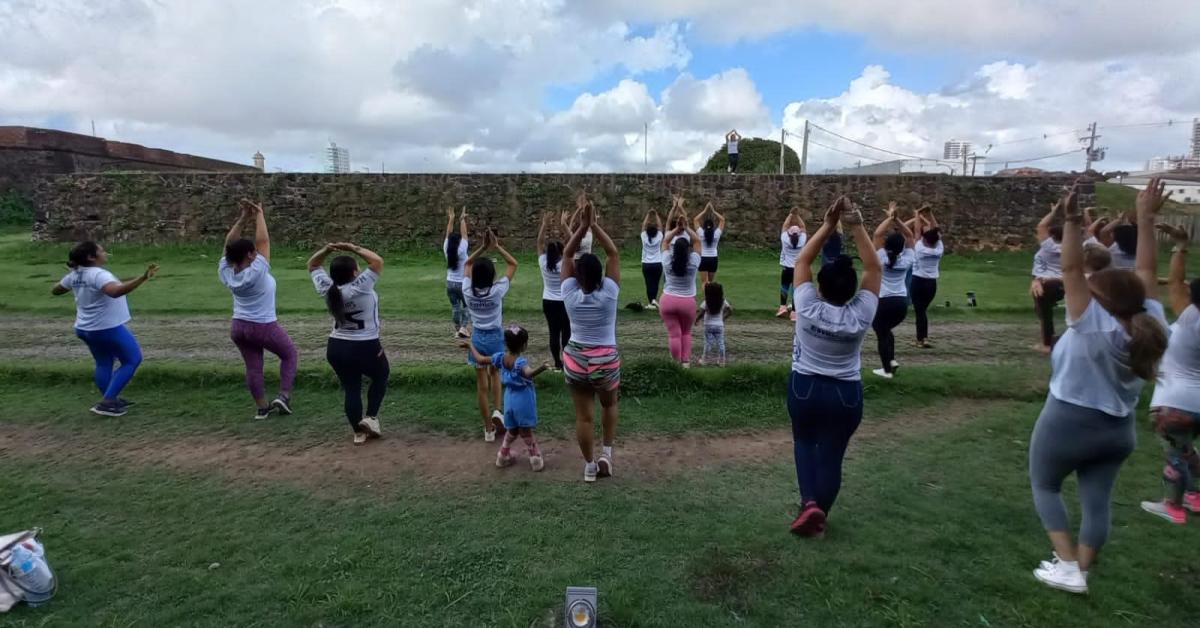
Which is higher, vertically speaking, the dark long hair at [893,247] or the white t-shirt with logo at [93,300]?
the dark long hair at [893,247]

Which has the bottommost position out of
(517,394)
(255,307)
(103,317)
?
(517,394)

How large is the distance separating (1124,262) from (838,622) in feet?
20.3

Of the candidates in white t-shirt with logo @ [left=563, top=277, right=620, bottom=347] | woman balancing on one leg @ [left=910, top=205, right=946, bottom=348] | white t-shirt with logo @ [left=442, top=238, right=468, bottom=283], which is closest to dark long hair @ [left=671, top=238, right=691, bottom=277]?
white t-shirt with logo @ [left=563, top=277, right=620, bottom=347]

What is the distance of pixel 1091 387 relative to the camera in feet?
11.1

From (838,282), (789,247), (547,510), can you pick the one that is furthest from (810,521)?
(789,247)

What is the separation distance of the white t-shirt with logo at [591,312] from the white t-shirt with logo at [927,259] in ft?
19.1

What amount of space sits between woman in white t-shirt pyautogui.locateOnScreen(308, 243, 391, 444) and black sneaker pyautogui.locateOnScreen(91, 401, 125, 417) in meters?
2.87

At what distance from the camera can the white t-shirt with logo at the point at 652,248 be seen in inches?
440

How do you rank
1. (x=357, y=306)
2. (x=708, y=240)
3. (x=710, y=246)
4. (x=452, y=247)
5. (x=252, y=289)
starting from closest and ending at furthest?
1. (x=357, y=306)
2. (x=252, y=289)
3. (x=452, y=247)
4. (x=708, y=240)
5. (x=710, y=246)

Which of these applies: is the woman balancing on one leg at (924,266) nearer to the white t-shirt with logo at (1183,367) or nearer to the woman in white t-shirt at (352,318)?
the white t-shirt with logo at (1183,367)

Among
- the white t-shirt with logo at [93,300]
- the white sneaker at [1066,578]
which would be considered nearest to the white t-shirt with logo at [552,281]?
the white t-shirt with logo at [93,300]

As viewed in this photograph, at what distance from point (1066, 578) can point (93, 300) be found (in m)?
8.40

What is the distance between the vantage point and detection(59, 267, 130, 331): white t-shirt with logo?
6.59 m

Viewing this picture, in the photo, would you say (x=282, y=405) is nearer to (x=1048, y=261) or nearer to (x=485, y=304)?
(x=485, y=304)
